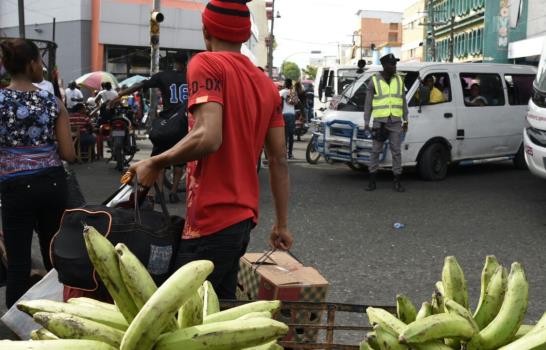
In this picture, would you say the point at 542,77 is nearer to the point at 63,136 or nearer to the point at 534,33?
the point at 63,136

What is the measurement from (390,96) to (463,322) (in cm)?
900

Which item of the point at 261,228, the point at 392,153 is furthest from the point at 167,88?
the point at 392,153

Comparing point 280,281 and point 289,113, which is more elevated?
point 289,113

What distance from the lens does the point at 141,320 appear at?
1.53 metres

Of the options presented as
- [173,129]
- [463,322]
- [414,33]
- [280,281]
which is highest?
[414,33]

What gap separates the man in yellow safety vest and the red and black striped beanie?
7622 mm

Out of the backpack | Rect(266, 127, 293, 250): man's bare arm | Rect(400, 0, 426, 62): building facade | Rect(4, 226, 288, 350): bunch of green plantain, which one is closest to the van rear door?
the backpack

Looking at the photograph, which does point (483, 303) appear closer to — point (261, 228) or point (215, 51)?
point (215, 51)

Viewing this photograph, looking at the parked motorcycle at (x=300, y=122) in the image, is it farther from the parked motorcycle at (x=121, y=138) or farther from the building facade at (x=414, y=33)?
the building facade at (x=414, y=33)

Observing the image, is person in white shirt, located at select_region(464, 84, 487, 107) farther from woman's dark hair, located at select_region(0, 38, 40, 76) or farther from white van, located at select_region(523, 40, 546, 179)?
woman's dark hair, located at select_region(0, 38, 40, 76)

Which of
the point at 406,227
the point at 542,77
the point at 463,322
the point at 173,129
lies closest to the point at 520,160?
the point at 542,77

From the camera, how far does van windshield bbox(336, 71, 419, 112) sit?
1171 cm

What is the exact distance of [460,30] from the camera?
53.3 m

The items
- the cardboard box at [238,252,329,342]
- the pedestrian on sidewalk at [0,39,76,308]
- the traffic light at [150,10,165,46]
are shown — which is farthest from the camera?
the traffic light at [150,10,165,46]
